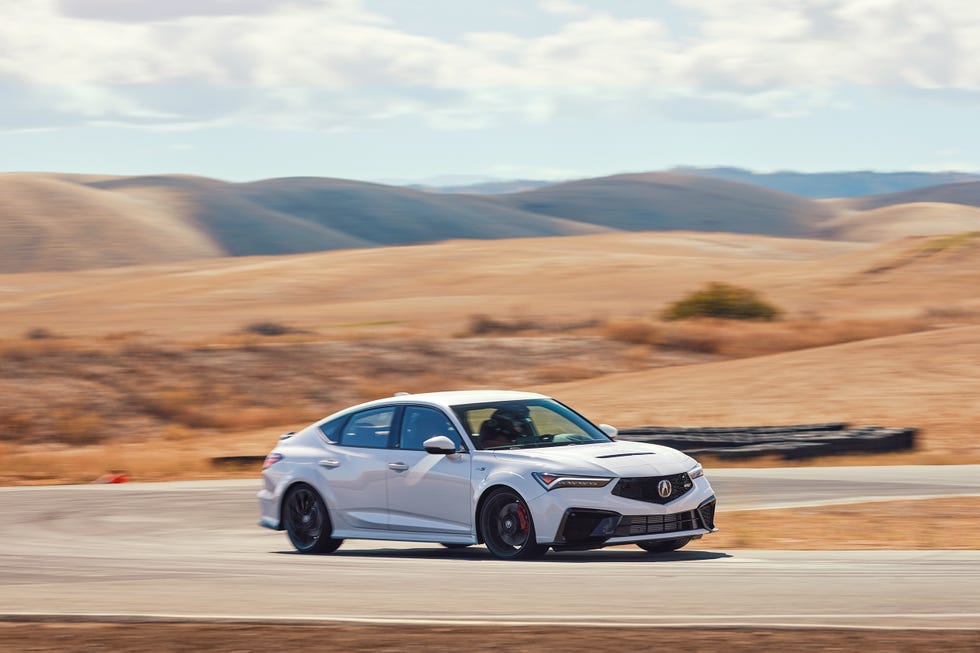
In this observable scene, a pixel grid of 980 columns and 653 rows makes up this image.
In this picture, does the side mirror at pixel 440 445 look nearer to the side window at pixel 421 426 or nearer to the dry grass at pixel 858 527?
the side window at pixel 421 426

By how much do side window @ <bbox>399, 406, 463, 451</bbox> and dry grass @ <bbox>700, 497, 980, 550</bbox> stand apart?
264 centimetres

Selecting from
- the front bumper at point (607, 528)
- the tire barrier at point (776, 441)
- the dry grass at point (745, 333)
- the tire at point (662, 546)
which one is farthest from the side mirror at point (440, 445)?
the dry grass at point (745, 333)

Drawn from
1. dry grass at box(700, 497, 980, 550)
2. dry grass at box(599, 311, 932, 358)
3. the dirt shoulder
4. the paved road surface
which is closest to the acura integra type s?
the paved road surface

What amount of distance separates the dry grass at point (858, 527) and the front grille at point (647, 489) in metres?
1.79

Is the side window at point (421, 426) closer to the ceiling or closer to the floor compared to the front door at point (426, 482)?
closer to the ceiling

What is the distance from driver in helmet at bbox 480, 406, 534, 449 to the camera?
12086 millimetres

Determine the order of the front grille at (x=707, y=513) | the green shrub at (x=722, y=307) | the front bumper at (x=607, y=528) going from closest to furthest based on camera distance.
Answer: the front bumper at (x=607, y=528) → the front grille at (x=707, y=513) → the green shrub at (x=722, y=307)

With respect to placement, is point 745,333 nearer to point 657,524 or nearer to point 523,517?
point 657,524

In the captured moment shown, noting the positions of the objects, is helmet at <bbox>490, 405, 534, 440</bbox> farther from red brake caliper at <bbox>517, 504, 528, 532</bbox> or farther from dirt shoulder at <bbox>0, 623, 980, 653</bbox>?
dirt shoulder at <bbox>0, 623, 980, 653</bbox>

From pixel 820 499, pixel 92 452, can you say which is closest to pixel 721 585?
pixel 820 499

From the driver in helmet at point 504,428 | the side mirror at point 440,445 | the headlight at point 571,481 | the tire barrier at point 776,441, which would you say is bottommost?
the tire barrier at point 776,441

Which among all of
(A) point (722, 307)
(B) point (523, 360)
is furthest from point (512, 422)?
(A) point (722, 307)

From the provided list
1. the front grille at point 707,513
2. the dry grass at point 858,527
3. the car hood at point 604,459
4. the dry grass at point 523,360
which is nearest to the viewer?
the car hood at point 604,459

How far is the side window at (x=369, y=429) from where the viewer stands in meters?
12.8
